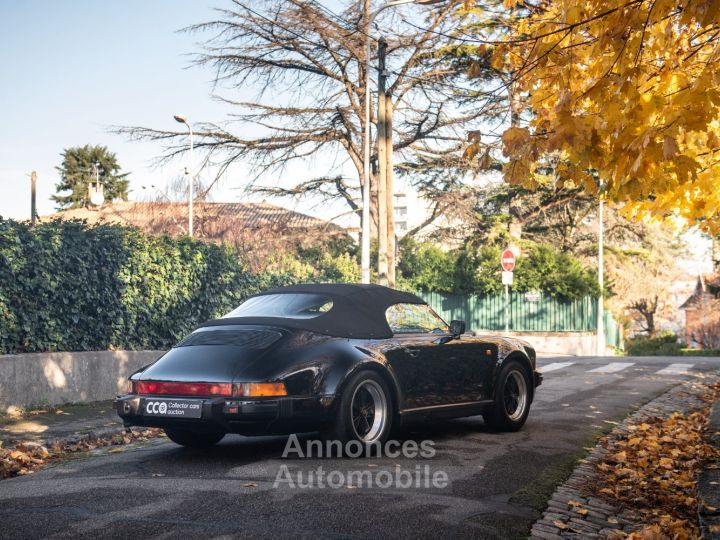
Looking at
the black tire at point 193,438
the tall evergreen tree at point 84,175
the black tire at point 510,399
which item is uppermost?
the tall evergreen tree at point 84,175

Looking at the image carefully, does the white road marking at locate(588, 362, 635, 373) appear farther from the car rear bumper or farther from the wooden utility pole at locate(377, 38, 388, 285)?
the car rear bumper

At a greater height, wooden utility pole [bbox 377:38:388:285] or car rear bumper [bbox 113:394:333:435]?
wooden utility pole [bbox 377:38:388:285]

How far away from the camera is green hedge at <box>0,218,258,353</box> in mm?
11773

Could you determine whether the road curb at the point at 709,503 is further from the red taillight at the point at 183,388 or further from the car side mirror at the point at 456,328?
the red taillight at the point at 183,388

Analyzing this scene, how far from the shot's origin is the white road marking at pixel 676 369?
1988 cm

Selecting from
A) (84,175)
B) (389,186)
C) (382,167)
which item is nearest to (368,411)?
(382,167)

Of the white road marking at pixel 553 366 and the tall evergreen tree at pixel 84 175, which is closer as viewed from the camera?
the white road marking at pixel 553 366

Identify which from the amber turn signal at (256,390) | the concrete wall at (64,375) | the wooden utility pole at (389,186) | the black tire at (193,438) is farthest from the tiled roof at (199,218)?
the amber turn signal at (256,390)

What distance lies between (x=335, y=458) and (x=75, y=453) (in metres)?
3.08

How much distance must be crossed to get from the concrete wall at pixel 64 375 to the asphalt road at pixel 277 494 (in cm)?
318

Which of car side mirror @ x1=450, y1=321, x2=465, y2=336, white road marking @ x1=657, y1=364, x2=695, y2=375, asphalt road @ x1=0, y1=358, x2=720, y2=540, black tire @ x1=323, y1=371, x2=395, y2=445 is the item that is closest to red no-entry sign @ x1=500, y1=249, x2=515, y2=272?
white road marking @ x1=657, y1=364, x2=695, y2=375

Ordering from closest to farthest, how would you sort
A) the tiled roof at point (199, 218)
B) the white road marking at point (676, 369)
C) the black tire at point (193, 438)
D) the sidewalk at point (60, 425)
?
the black tire at point (193, 438), the sidewalk at point (60, 425), the white road marking at point (676, 369), the tiled roof at point (199, 218)

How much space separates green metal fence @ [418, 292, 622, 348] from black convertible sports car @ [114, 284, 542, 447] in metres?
29.3

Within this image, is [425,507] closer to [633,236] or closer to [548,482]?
[548,482]
